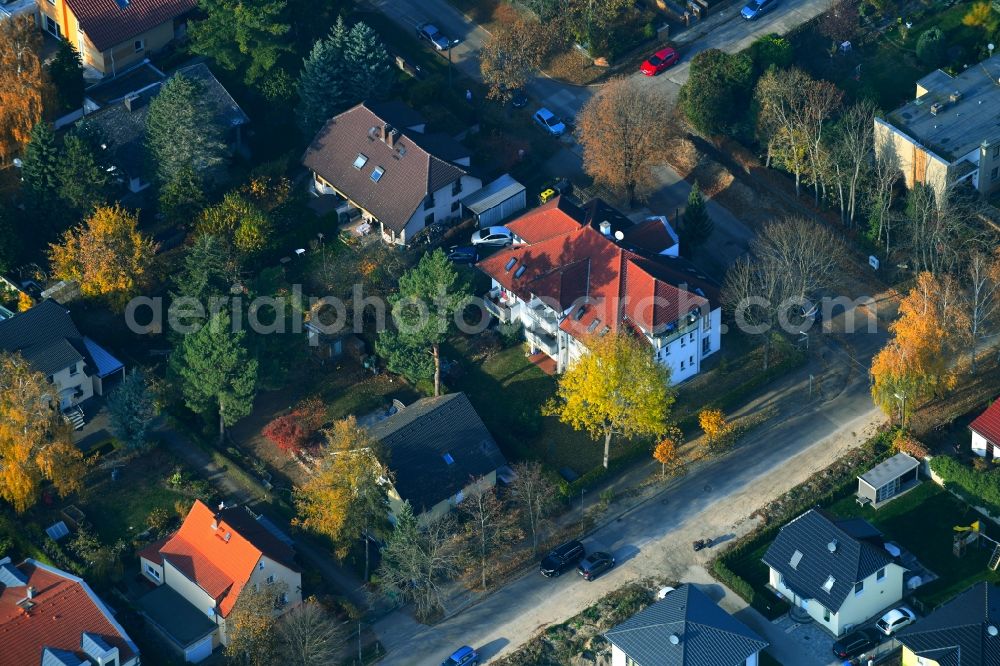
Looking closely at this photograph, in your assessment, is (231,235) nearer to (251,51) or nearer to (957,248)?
(251,51)

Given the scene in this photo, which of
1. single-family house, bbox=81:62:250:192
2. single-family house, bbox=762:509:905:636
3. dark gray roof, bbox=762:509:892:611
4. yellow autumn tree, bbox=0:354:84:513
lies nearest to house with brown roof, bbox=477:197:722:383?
dark gray roof, bbox=762:509:892:611

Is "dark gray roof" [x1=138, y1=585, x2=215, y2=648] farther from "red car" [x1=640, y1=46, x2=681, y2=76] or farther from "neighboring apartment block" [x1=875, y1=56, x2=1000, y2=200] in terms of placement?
"neighboring apartment block" [x1=875, y1=56, x2=1000, y2=200]

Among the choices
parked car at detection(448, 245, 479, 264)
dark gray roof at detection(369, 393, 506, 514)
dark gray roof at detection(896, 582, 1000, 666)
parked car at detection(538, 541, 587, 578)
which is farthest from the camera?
parked car at detection(448, 245, 479, 264)

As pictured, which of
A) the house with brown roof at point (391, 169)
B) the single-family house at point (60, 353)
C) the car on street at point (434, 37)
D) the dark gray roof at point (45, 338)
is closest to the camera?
the dark gray roof at point (45, 338)

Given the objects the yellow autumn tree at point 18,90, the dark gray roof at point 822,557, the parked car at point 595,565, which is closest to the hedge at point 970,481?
the dark gray roof at point 822,557

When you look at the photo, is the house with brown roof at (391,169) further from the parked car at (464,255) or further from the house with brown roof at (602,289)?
the house with brown roof at (602,289)

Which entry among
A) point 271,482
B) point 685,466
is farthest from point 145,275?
point 685,466
